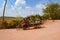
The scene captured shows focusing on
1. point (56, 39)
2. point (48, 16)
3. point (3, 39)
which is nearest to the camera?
point (56, 39)

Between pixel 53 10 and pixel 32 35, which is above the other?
pixel 53 10

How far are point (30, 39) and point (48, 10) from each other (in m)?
21.5

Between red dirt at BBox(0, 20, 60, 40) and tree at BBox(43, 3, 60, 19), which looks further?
tree at BBox(43, 3, 60, 19)

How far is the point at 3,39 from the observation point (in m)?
8.74

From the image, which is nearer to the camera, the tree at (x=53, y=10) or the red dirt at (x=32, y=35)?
the red dirt at (x=32, y=35)

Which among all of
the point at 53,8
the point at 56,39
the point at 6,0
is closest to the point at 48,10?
the point at 53,8

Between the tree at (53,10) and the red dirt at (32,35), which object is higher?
the tree at (53,10)

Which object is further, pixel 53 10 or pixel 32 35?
pixel 53 10

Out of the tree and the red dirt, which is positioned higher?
the tree

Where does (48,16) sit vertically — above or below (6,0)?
below

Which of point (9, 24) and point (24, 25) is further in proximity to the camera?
point (9, 24)

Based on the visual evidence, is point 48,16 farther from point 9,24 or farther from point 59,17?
point 9,24

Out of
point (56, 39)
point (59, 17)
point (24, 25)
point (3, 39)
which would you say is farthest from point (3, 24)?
point (59, 17)

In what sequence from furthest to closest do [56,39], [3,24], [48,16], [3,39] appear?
[48,16] < [3,24] < [3,39] < [56,39]
